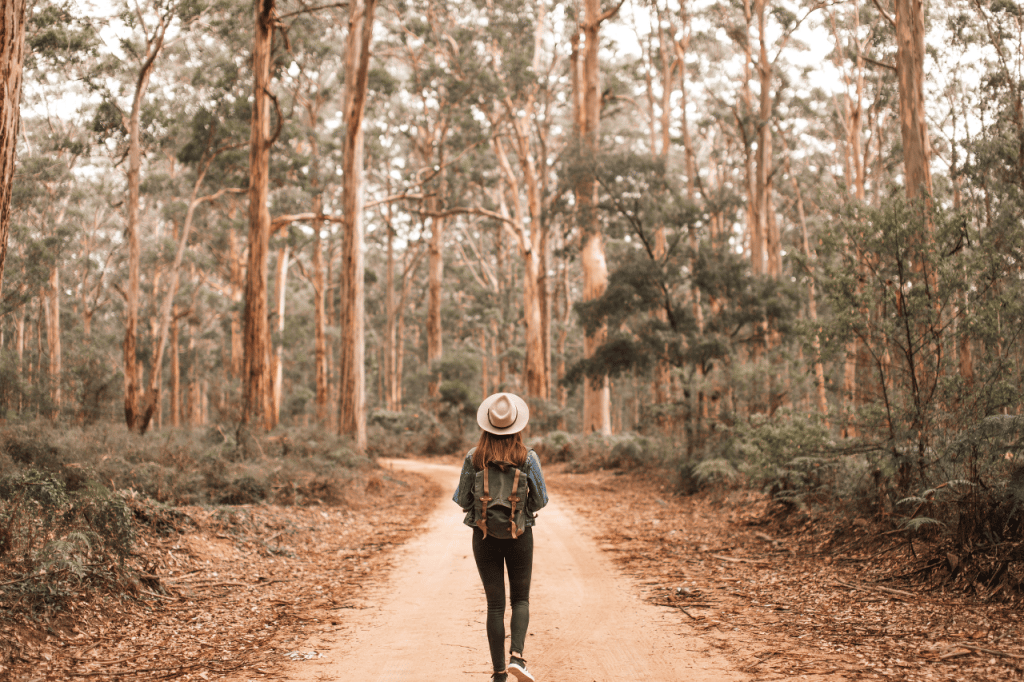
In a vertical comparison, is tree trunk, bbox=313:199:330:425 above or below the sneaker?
above

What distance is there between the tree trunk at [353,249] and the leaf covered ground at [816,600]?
9.69 metres

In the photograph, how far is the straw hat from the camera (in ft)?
13.0

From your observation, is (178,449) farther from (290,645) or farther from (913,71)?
(913,71)

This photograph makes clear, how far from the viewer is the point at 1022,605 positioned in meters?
5.07

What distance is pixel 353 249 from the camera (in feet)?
59.4

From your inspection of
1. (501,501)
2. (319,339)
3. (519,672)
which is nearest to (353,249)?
(319,339)

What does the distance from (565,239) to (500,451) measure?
871 inches

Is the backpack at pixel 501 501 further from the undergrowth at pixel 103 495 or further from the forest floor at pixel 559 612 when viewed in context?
the undergrowth at pixel 103 495

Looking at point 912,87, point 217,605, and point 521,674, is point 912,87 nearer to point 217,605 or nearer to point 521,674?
point 521,674

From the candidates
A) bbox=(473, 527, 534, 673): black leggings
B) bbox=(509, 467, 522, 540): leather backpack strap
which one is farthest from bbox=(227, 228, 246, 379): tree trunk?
bbox=(509, 467, 522, 540): leather backpack strap

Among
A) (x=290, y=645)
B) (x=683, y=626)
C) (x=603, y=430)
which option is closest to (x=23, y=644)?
(x=290, y=645)

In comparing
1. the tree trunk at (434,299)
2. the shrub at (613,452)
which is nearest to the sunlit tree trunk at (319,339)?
the tree trunk at (434,299)

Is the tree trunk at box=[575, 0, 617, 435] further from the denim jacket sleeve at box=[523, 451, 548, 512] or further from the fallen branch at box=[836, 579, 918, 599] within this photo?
the denim jacket sleeve at box=[523, 451, 548, 512]

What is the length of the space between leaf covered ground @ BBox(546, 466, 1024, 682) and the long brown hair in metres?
1.90
